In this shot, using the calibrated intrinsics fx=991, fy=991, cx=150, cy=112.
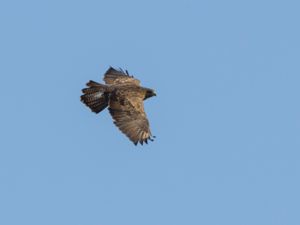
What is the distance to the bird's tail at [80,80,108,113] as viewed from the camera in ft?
110

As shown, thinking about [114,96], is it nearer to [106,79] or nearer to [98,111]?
[98,111]

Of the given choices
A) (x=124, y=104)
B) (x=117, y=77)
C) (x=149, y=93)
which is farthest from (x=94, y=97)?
(x=117, y=77)

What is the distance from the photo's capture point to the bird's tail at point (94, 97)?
33.4 m

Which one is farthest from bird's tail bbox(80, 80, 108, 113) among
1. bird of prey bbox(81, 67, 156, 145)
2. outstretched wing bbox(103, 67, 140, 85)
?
outstretched wing bbox(103, 67, 140, 85)

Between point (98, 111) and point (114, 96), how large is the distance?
31.0 inches

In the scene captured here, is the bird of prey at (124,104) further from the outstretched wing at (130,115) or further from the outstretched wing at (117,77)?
the outstretched wing at (117,77)

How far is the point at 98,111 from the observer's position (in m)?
33.5

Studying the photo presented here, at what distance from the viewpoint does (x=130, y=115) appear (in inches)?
1302

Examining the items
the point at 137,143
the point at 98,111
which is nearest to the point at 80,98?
the point at 98,111

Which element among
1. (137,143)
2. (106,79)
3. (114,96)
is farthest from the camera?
(106,79)

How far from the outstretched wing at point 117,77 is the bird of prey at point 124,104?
2.20 m

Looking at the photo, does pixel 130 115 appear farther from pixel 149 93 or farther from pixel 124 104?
pixel 149 93

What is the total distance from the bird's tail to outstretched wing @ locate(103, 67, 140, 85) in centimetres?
359

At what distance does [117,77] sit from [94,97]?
15.2 feet
